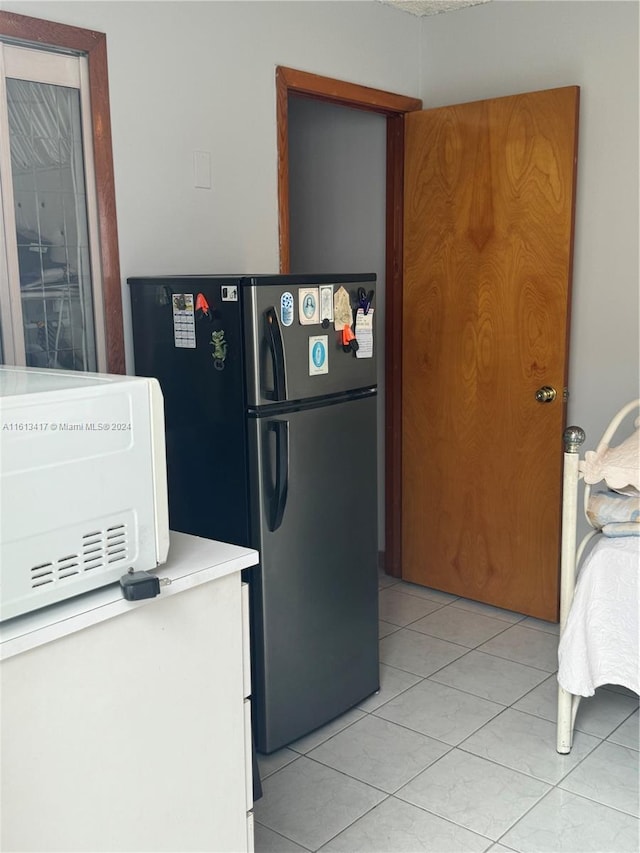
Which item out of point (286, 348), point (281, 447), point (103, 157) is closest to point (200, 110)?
point (103, 157)

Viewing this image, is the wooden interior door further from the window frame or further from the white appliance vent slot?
the white appliance vent slot

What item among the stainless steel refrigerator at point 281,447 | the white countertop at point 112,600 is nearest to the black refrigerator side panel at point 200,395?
the stainless steel refrigerator at point 281,447

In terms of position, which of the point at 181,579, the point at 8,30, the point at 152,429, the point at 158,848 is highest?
the point at 8,30

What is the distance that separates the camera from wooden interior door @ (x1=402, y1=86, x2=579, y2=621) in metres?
3.23

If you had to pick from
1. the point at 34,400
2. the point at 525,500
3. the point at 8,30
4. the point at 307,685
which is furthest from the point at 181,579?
the point at 525,500

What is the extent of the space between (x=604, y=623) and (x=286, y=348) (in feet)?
3.81

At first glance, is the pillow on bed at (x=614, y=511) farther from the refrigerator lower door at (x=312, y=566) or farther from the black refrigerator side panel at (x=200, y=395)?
the black refrigerator side panel at (x=200, y=395)

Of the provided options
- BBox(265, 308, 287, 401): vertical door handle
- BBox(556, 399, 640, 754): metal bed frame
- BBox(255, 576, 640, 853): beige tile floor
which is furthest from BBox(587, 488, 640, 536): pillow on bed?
BBox(265, 308, 287, 401): vertical door handle

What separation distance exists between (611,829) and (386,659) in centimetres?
113

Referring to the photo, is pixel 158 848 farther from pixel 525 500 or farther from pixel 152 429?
pixel 525 500

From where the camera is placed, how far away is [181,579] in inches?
61.4

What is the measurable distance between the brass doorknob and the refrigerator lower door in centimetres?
90

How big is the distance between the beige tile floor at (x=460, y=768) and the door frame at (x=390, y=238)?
83 cm

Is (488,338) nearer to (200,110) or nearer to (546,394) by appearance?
(546,394)
